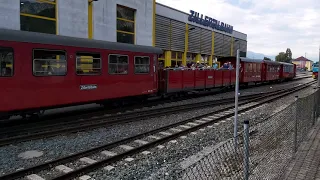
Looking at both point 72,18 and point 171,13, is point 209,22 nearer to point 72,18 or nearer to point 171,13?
point 171,13

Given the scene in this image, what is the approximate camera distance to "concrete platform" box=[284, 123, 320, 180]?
182 inches

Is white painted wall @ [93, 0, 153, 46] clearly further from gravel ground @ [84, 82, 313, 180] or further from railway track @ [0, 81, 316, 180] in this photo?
gravel ground @ [84, 82, 313, 180]

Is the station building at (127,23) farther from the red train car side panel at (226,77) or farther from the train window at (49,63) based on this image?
the red train car side panel at (226,77)

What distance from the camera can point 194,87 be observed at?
61.7 feet

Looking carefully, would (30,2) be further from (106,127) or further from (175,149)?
(175,149)

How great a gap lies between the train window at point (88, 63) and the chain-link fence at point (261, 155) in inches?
253

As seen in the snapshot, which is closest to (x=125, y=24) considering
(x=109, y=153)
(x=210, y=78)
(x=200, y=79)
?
(x=200, y=79)

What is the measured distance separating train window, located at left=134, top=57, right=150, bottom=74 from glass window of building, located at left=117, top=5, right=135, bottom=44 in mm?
7871

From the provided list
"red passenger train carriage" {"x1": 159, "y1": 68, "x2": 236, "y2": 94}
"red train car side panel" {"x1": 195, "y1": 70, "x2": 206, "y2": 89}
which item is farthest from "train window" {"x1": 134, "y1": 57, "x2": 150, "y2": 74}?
"red train car side panel" {"x1": 195, "y1": 70, "x2": 206, "y2": 89}

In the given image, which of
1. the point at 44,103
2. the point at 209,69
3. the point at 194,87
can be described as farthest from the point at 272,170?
the point at 209,69

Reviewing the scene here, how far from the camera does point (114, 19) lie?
66.9ft

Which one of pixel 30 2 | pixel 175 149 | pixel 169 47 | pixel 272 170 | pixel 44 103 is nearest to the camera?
pixel 272 170

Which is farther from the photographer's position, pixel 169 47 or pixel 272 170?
pixel 169 47

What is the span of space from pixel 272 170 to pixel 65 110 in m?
9.92
